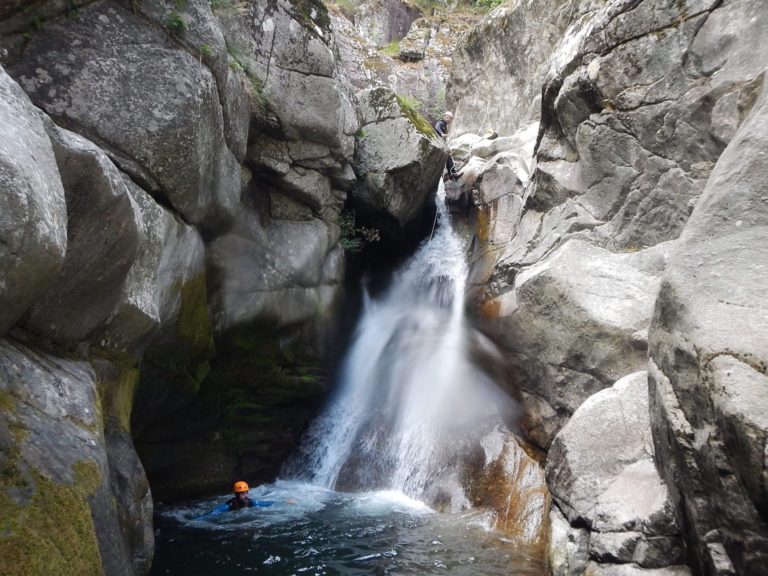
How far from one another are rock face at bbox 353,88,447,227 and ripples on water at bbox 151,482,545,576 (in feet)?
23.6

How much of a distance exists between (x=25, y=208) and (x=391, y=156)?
10824 millimetres

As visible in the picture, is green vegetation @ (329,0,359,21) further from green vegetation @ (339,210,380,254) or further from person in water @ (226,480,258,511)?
person in water @ (226,480,258,511)

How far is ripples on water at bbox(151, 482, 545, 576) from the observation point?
702 centimetres

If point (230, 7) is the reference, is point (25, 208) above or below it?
below

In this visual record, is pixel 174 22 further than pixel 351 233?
No

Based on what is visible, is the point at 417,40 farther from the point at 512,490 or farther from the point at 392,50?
the point at 512,490

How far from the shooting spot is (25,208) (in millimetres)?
3426

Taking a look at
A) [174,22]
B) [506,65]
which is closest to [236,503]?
[174,22]

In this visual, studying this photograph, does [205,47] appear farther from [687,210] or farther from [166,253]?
[687,210]

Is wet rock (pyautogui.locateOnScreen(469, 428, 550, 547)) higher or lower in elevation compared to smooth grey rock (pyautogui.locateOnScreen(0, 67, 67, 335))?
lower

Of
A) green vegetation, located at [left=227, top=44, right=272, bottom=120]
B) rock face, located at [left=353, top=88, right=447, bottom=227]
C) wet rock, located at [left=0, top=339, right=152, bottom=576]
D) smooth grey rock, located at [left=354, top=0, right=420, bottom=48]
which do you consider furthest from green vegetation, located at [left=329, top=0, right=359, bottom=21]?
wet rock, located at [left=0, top=339, right=152, bottom=576]

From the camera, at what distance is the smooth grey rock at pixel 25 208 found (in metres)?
3.35

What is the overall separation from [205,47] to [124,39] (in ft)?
3.56

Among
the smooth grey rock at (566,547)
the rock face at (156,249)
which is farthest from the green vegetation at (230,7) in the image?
the smooth grey rock at (566,547)
